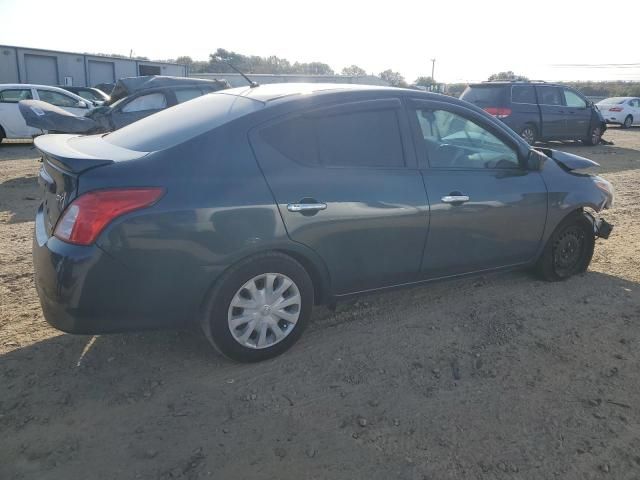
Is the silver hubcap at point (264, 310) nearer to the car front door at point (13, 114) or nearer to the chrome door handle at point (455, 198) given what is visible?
the chrome door handle at point (455, 198)

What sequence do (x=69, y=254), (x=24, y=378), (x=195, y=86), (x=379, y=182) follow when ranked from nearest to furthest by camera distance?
1. (x=69, y=254)
2. (x=24, y=378)
3. (x=379, y=182)
4. (x=195, y=86)

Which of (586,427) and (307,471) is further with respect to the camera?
(586,427)

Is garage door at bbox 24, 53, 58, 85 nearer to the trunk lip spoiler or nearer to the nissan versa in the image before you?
the trunk lip spoiler

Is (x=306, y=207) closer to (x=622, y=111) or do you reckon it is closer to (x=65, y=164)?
(x=65, y=164)

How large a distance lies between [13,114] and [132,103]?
4.66m

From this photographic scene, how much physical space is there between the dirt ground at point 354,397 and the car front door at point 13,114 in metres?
11.2

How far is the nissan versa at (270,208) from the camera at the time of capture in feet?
9.14

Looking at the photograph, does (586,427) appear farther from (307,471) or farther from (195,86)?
(195,86)

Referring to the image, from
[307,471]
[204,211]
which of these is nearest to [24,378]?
[204,211]

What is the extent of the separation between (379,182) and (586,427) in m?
1.82

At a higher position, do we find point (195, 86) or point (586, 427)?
point (195, 86)

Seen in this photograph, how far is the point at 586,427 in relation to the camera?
2756 mm

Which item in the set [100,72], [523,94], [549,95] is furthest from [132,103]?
[100,72]

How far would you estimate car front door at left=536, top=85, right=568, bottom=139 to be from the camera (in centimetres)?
1436
